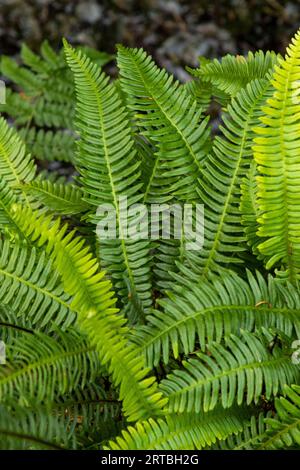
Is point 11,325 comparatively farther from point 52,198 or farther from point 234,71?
point 234,71

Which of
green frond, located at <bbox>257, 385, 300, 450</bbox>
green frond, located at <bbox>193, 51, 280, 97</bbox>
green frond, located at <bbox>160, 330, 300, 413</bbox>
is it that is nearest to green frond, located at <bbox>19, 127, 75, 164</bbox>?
green frond, located at <bbox>193, 51, 280, 97</bbox>

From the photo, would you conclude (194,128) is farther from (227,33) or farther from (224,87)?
(227,33)

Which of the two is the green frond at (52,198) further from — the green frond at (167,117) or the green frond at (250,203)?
the green frond at (250,203)

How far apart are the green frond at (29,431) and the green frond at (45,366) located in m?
0.03

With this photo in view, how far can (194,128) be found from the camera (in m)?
1.40

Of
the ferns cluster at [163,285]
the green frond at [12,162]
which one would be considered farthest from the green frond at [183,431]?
the green frond at [12,162]

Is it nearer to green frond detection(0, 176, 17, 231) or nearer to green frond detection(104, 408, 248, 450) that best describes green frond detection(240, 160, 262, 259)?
green frond detection(104, 408, 248, 450)

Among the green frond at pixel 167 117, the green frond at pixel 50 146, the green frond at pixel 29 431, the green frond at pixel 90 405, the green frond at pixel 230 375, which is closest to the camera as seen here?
the green frond at pixel 29 431

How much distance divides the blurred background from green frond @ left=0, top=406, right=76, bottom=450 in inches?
97.1

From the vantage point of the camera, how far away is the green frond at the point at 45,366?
1.07 meters

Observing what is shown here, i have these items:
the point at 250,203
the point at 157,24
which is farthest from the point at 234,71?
the point at 157,24

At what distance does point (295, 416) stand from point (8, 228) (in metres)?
0.73

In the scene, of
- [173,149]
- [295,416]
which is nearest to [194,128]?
[173,149]
